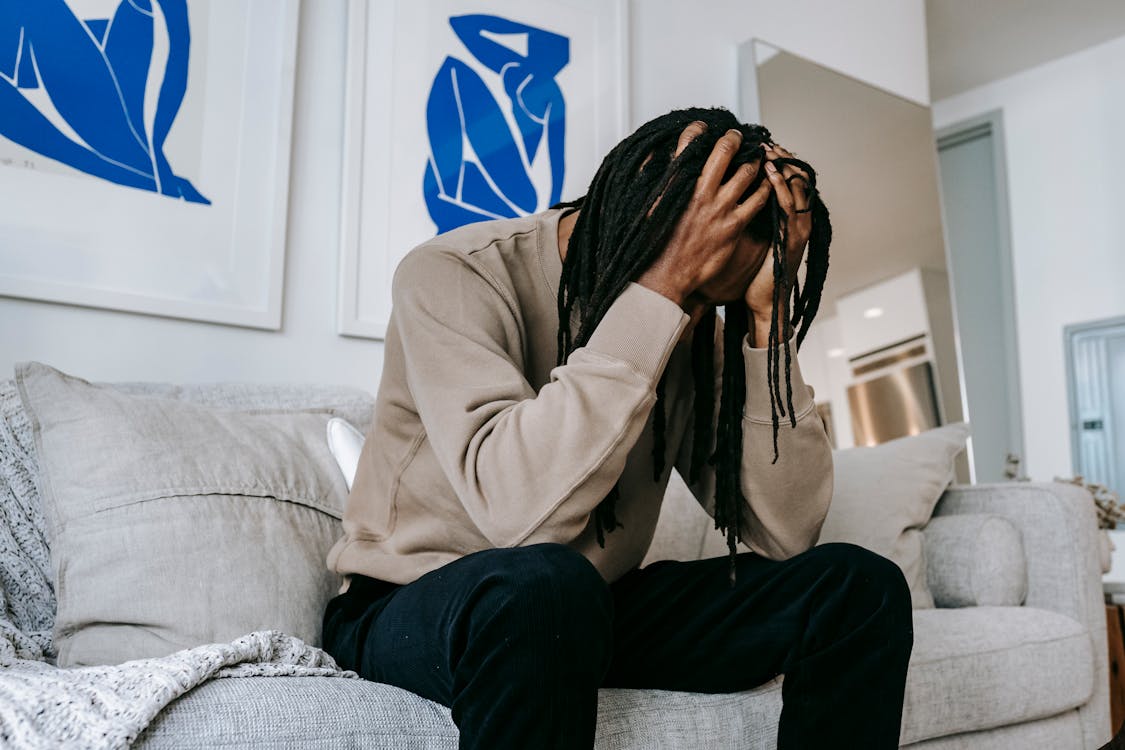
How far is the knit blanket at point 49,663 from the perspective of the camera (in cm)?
73

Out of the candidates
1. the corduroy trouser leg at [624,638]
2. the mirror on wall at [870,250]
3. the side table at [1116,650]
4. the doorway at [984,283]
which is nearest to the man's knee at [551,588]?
the corduroy trouser leg at [624,638]

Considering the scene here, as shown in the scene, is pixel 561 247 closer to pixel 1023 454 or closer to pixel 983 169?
pixel 1023 454

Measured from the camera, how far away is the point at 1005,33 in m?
4.32

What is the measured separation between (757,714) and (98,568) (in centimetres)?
80

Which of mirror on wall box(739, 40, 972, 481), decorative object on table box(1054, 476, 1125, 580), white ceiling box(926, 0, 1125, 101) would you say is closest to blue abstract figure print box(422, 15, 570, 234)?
mirror on wall box(739, 40, 972, 481)

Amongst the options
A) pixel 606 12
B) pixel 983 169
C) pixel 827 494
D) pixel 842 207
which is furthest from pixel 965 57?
pixel 827 494

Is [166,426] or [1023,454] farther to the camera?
[1023,454]

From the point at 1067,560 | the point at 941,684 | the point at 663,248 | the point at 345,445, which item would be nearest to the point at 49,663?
the point at 345,445

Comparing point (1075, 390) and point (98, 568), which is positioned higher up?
point (1075, 390)

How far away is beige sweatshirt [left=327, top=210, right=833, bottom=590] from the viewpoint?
946 millimetres

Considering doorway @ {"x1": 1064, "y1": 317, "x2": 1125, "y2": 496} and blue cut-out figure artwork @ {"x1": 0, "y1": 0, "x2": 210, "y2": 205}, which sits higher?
blue cut-out figure artwork @ {"x1": 0, "y1": 0, "x2": 210, "y2": 205}

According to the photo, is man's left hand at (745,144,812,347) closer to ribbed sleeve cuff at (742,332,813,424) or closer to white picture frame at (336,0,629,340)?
ribbed sleeve cuff at (742,332,813,424)

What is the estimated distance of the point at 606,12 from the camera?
250 centimetres

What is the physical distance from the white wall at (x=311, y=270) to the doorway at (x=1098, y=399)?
94.7 inches
